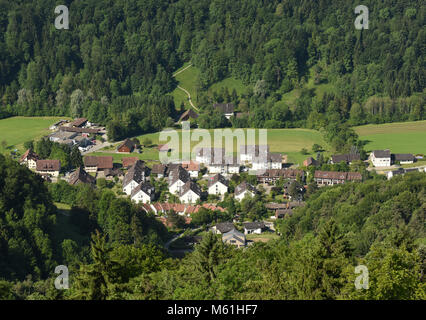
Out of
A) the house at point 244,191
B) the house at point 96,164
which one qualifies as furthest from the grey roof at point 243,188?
the house at point 96,164

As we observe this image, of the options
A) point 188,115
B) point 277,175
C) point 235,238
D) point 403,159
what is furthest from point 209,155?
point 403,159

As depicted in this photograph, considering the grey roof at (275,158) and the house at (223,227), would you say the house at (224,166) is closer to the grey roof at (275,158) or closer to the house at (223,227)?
the grey roof at (275,158)

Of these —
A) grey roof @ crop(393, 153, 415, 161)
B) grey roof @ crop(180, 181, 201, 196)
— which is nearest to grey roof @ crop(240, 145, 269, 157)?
grey roof @ crop(180, 181, 201, 196)

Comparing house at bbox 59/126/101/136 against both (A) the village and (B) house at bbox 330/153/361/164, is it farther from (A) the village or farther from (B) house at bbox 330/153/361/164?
(B) house at bbox 330/153/361/164

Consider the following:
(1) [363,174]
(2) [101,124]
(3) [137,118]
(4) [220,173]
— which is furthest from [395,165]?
(2) [101,124]

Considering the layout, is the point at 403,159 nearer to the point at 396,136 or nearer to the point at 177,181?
the point at 396,136
